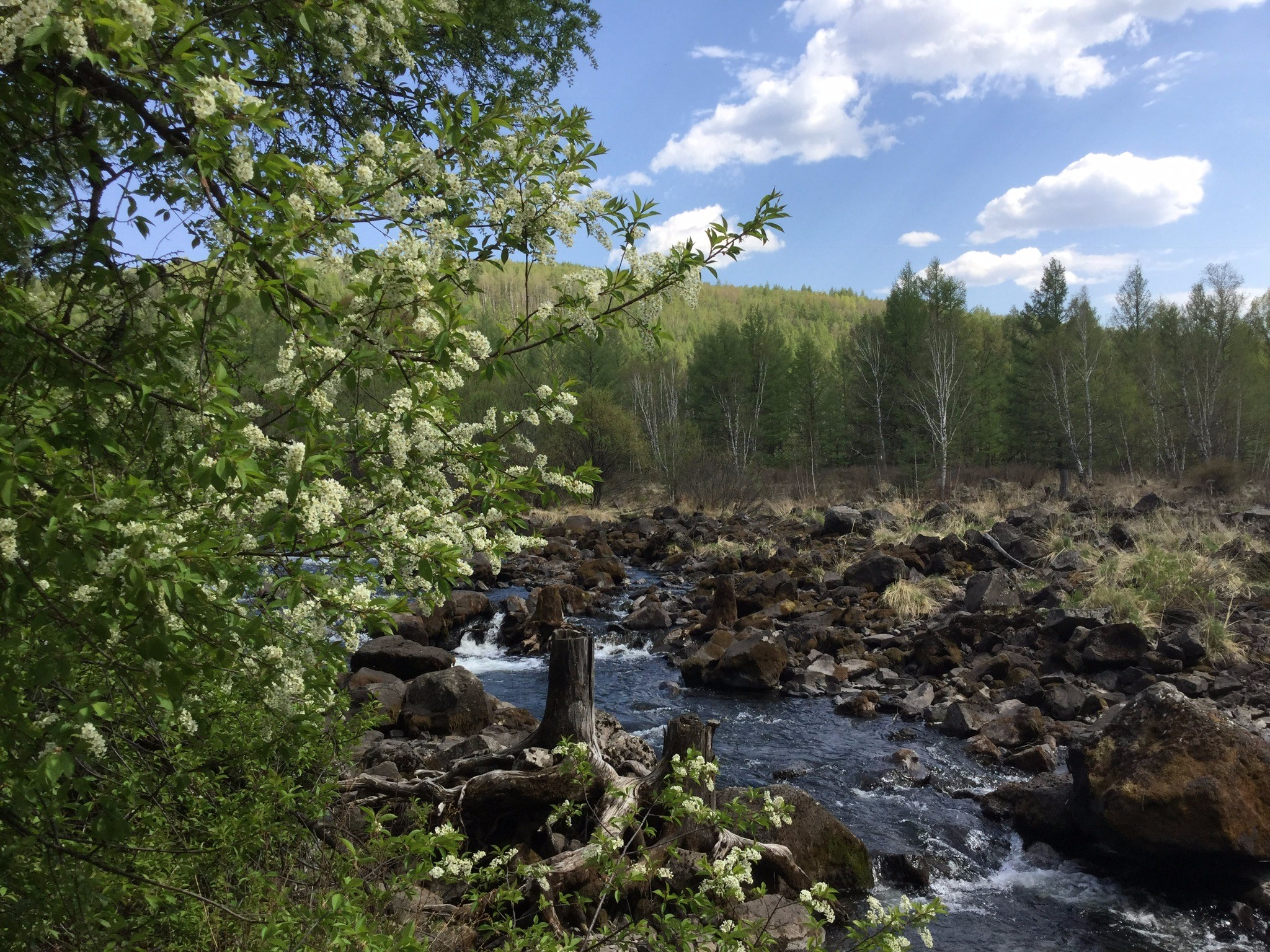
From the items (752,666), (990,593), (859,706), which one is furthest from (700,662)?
(990,593)

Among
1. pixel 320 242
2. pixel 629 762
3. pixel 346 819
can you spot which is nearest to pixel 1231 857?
pixel 629 762

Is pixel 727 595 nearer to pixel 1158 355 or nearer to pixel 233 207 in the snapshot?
pixel 233 207

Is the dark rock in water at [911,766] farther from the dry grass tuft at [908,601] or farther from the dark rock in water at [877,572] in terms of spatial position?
the dark rock in water at [877,572]

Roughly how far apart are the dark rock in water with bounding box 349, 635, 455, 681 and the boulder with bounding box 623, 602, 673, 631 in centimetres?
379

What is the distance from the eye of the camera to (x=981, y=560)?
45.2 ft

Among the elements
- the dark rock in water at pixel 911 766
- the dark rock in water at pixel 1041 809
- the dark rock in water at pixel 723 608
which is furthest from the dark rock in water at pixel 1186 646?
the dark rock in water at pixel 723 608

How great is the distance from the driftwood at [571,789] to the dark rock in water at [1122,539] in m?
10.8

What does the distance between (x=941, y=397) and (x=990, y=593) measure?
18693 mm

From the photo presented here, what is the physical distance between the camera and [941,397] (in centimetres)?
2823

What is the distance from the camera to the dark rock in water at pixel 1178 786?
16.3 feet

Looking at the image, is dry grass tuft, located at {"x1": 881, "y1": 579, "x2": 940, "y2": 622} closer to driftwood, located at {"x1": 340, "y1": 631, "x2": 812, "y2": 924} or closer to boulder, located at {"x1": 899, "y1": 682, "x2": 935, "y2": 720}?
boulder, located at {"x1": 899, "y1": 682, "x2": 935, "y2": 720}

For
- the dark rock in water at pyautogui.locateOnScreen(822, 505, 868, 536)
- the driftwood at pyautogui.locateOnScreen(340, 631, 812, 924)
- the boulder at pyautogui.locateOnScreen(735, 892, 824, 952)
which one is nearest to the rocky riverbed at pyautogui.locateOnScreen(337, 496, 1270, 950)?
the driftwood at pyautogui.locateOnScreen(340, 631, 812, 924)

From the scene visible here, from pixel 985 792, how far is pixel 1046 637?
12.5 feet

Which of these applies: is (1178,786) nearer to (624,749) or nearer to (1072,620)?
(624,749)
